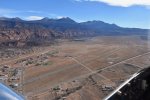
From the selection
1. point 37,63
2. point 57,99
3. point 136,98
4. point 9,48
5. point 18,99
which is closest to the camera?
point 136,98

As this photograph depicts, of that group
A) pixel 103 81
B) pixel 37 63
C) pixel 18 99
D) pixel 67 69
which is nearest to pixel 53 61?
pixel 37 63

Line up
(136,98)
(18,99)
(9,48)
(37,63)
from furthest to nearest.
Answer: (9,48), (37,63), (18,99), (136,98)

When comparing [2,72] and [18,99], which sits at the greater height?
[18,99]

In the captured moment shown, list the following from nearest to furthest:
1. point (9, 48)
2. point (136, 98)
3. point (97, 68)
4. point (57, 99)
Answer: point (136, 98) → point (57, 99) → point (97, 68) → point (9, 48)

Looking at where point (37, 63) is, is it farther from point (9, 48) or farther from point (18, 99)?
point (18, 99)

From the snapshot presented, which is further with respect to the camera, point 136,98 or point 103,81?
point 103,81

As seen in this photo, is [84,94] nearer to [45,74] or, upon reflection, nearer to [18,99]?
[45,74]

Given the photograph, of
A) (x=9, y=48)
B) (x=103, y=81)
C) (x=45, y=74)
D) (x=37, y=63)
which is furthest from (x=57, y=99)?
(x=9, y=48)

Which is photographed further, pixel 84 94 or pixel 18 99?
pixel 84 94

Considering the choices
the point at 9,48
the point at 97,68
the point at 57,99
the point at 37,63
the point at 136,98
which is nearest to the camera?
the point at 136,98
